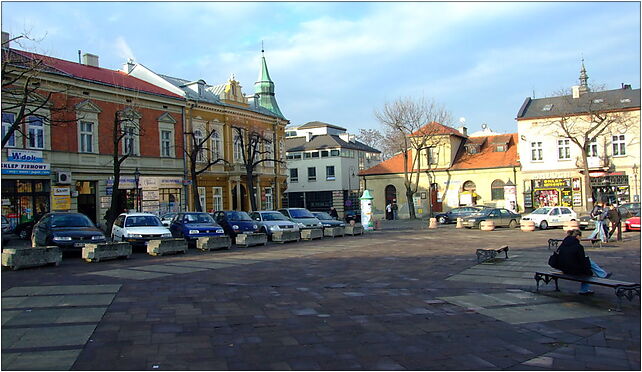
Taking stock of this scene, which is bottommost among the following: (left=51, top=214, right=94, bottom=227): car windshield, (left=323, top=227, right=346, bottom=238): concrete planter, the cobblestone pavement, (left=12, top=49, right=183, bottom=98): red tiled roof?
the cobblestone pavement

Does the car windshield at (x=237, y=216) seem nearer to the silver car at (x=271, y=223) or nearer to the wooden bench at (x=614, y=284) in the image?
the silver car at (x=271, y=223)

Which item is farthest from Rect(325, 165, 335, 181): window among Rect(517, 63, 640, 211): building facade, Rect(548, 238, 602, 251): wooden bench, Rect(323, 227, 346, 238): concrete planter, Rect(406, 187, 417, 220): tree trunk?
Rect(548, 238, 602, 251): wooden bench

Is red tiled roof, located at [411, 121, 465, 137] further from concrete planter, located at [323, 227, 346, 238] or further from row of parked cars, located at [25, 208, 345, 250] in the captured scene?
concrete planter, located at [323, 227, 346, 238]

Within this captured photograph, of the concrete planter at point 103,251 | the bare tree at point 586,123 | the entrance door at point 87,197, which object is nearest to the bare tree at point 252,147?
the entrance door at point 87,197

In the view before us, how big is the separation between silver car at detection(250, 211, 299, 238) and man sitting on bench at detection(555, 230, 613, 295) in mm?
16520

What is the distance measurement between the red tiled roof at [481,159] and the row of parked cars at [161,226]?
2400 centimetres

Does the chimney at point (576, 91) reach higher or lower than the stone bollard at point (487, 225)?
higher

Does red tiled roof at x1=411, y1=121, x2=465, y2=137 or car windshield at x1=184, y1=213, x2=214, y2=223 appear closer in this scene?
car windshield at x1=184, y1=213, x2=214, y2=223

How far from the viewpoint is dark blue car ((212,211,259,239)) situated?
25188 mm

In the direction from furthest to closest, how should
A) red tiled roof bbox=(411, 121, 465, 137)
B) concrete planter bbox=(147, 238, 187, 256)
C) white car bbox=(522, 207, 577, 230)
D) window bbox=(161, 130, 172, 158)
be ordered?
red tiled roof bbox=(411, 121, 465, 137) → window bbox=(161, 130, 172, 158) → white car bbox=(522, 207, 577, 230) → concrete planter bbox=(147, 238, 187, 256)

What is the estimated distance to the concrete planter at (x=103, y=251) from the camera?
1650 centimetres

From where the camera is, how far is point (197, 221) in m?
23.5

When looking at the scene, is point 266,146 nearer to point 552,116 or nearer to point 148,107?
point 148,107

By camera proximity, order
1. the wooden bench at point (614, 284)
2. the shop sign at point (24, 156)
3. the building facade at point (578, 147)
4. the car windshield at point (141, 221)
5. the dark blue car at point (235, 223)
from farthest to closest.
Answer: the building facade at point (578, 147), the shop sign at point (24, 156), the dark blue car at point (235, 223), the car windshield at point (141, 221), the wooden bench at point (614, 284)
